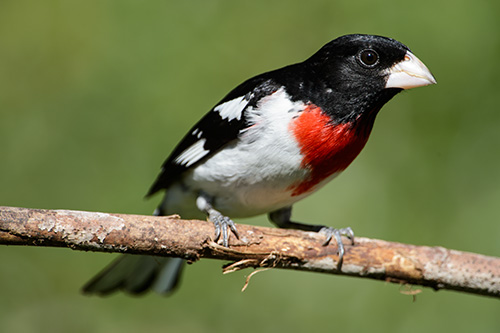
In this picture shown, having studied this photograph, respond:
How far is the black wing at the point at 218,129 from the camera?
345 cm

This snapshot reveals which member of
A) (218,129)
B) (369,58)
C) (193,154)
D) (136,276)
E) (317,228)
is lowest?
(136,276)

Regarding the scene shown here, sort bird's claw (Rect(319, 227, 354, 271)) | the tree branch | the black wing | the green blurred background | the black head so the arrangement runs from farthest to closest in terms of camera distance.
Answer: the green blurred background < the black wing < the black head < bird's claw (Rect(319, 227, 354, 271)) < the tree branch

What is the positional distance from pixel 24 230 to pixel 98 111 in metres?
2.93

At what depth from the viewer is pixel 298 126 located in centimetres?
326

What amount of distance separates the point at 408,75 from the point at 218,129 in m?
1.19

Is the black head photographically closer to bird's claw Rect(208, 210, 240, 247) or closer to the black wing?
the black wing

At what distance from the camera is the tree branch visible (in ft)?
8.59

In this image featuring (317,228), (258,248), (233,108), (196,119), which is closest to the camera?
(258,248)

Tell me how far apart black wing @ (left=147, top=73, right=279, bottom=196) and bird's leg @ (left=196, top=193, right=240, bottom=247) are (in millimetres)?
238

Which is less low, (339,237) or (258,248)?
(339,237)

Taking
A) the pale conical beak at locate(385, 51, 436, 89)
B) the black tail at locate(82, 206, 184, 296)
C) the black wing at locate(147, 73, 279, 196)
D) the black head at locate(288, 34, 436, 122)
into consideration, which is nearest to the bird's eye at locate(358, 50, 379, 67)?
the black head at locate(288, 34, 436, 122)

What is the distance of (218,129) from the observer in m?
3.57

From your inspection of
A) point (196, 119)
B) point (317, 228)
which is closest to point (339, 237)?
point (317, 228)

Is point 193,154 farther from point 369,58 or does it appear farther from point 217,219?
point 369,58
